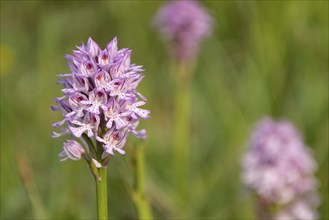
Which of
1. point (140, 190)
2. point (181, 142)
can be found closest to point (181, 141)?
point (181, 142)

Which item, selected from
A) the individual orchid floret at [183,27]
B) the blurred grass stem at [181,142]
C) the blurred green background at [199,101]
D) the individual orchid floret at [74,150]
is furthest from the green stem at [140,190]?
the individual orchid floret at [183,27]

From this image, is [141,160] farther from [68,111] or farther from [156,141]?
[156,141]

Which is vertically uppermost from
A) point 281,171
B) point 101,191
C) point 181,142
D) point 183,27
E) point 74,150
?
point 183,27

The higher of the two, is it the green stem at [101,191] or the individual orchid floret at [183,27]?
the individual orchid floret at [183,27]

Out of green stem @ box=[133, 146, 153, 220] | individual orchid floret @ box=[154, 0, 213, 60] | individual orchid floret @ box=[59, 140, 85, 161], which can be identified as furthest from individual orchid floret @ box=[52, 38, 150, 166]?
individual orchid floret @ box=[154, 0, 213, 60]

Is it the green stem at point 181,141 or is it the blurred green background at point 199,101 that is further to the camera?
the green stem at point 181,141

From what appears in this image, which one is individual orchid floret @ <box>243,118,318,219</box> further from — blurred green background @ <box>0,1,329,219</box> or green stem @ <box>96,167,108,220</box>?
green stem @ <box>96,167,108,220</box>

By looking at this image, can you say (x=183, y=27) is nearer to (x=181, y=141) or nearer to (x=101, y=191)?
(x=181, y=141)

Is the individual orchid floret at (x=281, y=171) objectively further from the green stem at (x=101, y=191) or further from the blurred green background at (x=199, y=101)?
the green stem at (x=101, y=191)
